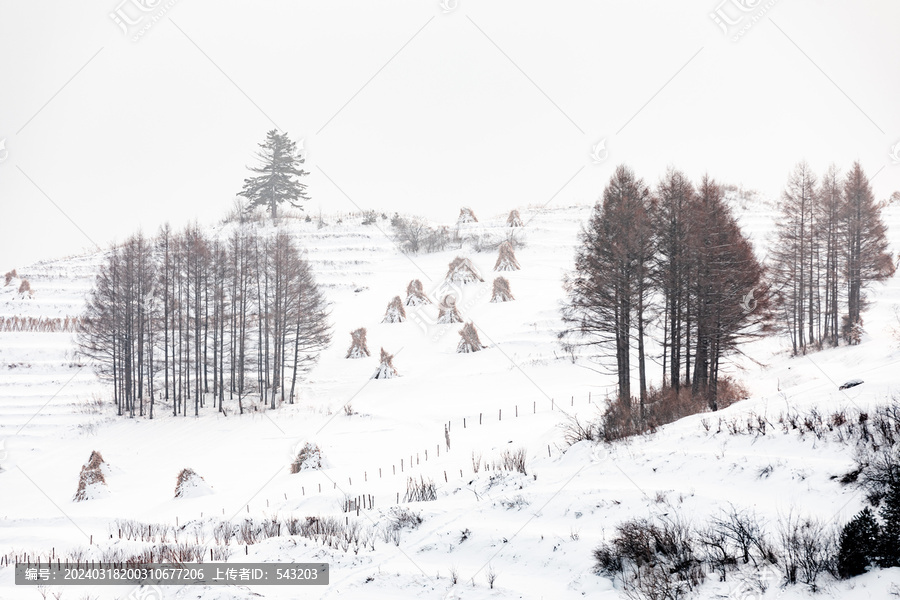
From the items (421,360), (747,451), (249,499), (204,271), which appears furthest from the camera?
(421,360)

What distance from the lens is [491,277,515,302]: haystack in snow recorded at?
40.6m

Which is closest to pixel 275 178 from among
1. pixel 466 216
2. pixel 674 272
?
pixel 466 216

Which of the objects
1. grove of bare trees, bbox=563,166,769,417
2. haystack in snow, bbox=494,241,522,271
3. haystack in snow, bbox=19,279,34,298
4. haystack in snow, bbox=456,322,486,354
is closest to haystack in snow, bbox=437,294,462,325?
haystack in snow, bbox=456,322,486,354

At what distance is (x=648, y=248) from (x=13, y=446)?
28260 mm

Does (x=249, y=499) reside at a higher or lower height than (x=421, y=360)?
lower

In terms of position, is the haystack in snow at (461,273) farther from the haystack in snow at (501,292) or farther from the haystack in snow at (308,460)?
A: the haystack in snow at (308,460)

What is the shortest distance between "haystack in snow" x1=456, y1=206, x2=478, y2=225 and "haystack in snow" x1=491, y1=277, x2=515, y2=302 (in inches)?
861

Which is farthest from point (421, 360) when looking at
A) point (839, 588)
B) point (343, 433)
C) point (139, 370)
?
point (839, 588)

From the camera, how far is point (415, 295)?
1617 inches

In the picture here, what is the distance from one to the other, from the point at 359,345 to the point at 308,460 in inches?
690

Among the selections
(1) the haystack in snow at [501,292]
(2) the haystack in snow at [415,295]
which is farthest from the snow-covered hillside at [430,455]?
(1) the haystack in snow at [501,292]

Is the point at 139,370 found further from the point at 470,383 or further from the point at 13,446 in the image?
the point at 470,383

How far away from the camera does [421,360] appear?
33.6 meters

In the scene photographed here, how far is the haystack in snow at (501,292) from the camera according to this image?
4059cm
